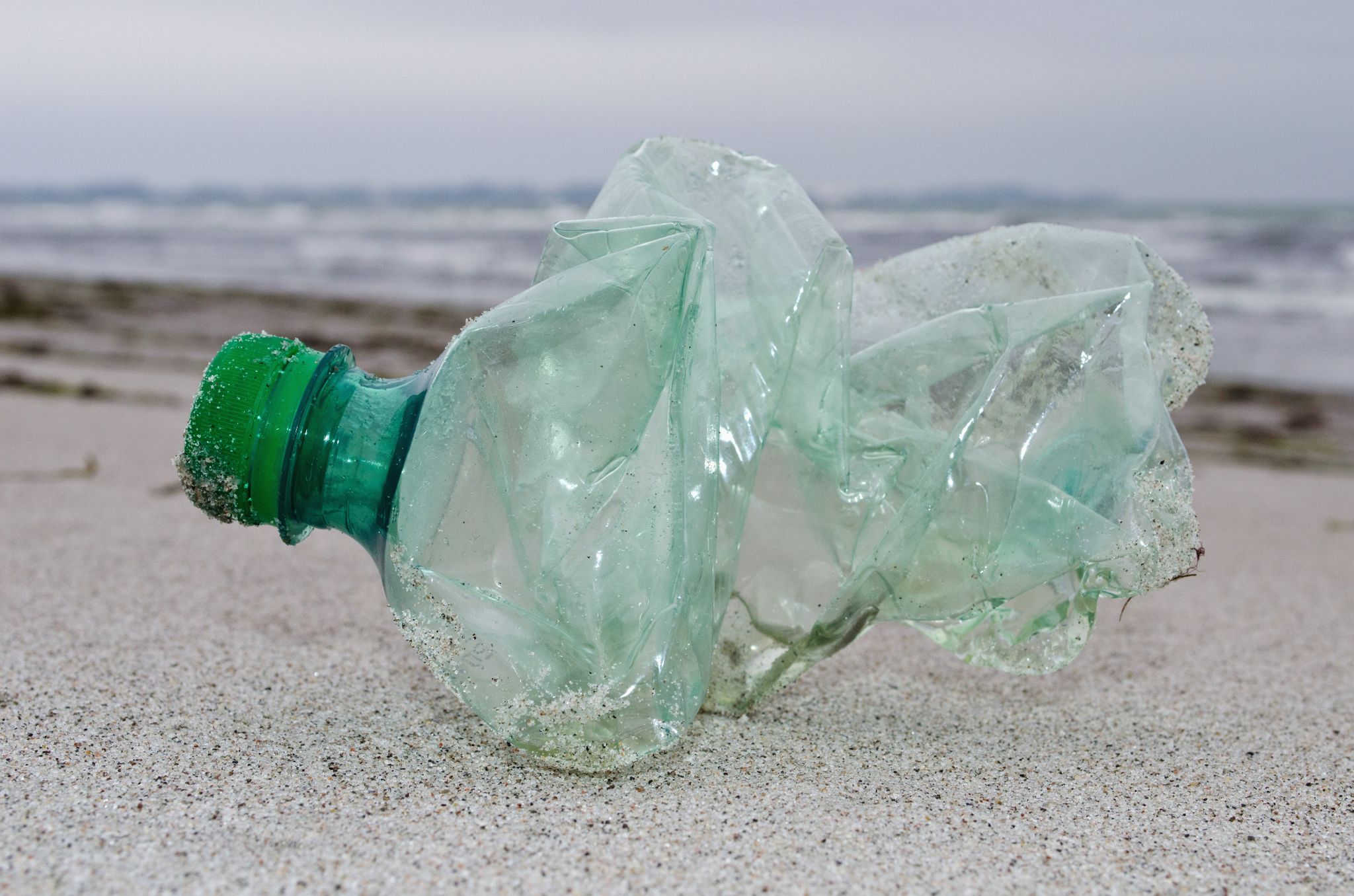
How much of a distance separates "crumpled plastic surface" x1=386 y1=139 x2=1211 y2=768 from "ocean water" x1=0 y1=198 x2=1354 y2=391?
5612 millimetres

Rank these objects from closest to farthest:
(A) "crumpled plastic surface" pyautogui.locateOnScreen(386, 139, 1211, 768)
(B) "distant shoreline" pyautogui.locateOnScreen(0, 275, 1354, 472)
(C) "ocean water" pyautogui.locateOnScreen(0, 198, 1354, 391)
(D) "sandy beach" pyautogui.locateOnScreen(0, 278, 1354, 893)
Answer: (D) "sandy beach" pyautogui.locateOnScreen(0, 278, 1354, 893)
(A) "crumpled plastic surface" pyautogui.locateOnScreen(386, 139, 1211, 768)
(B) "distant shoreline" pyautogui.locateOnScreen(0, 275, 1354, 472)
(C) "ocean water" pyautogui.locateOnScreen(0, 198, 1354, 391)

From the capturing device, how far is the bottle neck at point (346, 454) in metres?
1.29

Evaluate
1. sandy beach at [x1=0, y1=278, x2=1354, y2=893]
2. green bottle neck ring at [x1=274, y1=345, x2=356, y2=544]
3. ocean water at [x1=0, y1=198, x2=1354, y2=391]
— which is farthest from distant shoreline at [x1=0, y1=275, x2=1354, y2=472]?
green bottle neck ring at [x1=274, y1=345, x2=356, y2=544]

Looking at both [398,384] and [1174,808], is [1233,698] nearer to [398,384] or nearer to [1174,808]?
[1174,808]

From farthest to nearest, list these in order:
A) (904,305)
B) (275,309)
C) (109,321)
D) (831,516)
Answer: (275,309)
(109,321)
(904,305)
(831,516)

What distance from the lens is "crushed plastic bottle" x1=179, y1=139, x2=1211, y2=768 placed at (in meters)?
1.27

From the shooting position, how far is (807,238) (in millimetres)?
1521

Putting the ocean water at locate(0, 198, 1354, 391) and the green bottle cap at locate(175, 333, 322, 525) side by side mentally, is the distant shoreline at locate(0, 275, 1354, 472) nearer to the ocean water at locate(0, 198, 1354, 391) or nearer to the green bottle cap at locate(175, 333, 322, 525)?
the ocean water at locate(0, 198, 1354, 391)

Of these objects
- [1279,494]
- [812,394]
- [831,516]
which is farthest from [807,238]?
[1279,494]

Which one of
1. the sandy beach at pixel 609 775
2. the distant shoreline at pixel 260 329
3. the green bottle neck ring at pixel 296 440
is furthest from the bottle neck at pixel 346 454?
the distant shoreline at pixel 260 329

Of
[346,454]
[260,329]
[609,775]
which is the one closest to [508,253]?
[260,329]

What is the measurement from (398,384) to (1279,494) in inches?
139

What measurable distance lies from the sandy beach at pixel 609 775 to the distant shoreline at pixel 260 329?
1487mm

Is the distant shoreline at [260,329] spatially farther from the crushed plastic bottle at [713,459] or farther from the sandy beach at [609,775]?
the crushed plastic bottle at [713,459]
